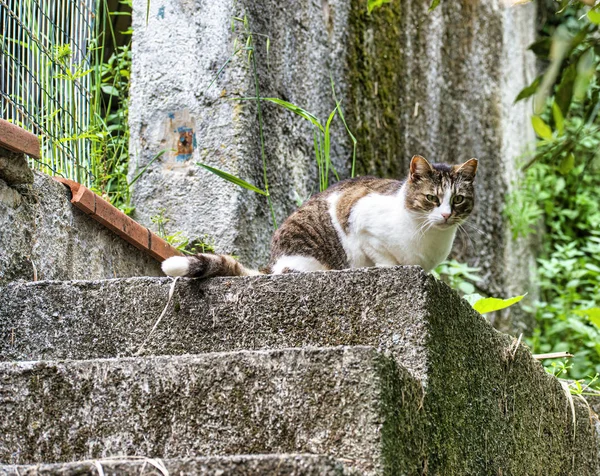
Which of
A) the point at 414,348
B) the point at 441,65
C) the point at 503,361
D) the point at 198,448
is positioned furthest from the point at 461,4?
the point at 198,448

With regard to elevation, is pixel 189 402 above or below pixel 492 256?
above

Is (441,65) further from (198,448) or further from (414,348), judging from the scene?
(198,448)

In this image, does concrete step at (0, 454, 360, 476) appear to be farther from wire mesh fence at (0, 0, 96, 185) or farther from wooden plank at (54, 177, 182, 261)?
wire mesh fence at (0, 0, 96, 185)

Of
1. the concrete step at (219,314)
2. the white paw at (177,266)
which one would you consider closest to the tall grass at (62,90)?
the concrete step at (219,314)

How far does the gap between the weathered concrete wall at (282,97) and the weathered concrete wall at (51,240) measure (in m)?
0.53

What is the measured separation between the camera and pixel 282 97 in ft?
12.5

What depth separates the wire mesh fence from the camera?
9.78ft

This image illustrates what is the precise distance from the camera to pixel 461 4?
19.8 ft

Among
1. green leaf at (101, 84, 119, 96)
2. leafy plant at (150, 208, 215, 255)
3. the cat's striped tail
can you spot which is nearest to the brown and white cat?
leafy plant at (150, 208, 215, 255)

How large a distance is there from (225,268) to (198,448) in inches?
30.1

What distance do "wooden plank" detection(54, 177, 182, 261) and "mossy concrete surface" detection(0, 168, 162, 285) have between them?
0.11 ft

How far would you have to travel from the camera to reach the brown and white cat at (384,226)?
297cm

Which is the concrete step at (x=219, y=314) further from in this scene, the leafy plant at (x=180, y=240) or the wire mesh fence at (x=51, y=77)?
the leafy plant at (x=180, y=240)

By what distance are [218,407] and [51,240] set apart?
1.18m
